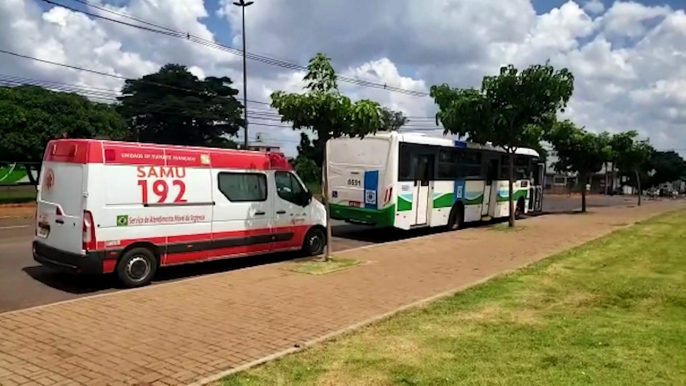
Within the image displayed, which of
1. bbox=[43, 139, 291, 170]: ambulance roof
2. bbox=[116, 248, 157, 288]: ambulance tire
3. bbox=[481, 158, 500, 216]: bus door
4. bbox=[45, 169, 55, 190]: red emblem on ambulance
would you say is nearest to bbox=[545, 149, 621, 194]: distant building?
bbox=[481, 158, 500, 216]: bus door

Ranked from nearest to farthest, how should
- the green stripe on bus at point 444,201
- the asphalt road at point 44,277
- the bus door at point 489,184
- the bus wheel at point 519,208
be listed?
the asphalt road at point 44,277 < the green stripe on bus at point 444,201 < the bus door at point 489,184 < the bus wheel at point 519,208

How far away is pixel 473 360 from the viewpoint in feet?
17.8

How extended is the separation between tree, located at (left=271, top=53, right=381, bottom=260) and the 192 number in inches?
91.4

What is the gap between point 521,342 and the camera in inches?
237

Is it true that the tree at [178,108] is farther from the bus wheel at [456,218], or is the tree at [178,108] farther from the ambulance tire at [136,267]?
the ambulance tire at [136,267]

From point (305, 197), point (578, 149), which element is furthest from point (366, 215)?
point (578, 149)

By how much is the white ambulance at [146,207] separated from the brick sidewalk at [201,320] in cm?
64

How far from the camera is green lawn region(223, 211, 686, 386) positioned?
5035mm

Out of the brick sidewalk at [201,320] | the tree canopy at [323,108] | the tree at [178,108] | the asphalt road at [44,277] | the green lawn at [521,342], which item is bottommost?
the asphalt road at [44,277]

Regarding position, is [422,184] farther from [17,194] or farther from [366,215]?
[17,194]

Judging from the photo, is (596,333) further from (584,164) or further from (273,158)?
(584,164)

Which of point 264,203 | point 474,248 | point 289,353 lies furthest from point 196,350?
point 474,248

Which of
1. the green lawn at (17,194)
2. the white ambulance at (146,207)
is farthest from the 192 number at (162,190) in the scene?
the green lawn at (17,194)

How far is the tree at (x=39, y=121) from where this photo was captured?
1078 inches
